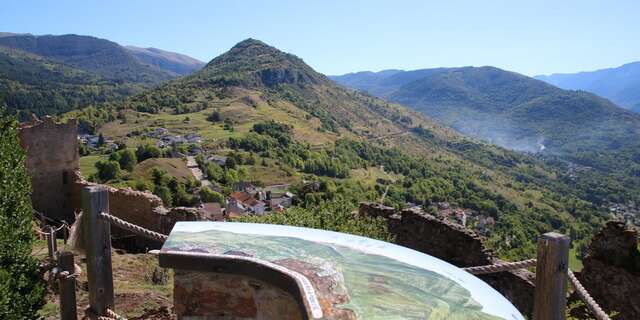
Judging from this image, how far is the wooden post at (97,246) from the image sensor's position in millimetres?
4891

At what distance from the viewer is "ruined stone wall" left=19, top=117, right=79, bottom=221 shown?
2223 cm

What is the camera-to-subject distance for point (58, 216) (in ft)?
75.9

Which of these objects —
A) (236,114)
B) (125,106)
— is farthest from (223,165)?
(125,106)

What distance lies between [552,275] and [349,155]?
362ft

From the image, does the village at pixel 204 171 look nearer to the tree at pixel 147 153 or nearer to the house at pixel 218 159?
the house at pixel 218 159

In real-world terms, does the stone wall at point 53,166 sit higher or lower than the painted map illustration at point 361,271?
lower

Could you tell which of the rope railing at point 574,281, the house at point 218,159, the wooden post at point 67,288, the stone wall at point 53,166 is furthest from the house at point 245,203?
the rope railing at point 574,281

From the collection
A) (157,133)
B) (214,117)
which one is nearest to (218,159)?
(157,133)

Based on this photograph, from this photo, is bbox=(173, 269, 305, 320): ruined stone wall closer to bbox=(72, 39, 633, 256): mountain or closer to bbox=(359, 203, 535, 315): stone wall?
bbox=(359, 203, 535, 315): stone wall


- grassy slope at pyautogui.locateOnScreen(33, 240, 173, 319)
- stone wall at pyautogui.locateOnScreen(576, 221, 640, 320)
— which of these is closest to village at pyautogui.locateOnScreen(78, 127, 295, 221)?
grassy slope at pyautogui.locateOnScreen(33, 240, 173, 319)

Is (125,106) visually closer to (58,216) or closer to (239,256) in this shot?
(58,216)

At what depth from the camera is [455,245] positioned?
46.3 ft

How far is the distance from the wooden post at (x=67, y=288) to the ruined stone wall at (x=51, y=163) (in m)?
19.0

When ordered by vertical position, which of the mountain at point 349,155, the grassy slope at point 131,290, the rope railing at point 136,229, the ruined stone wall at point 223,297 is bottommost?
the mountain at point 349,155
